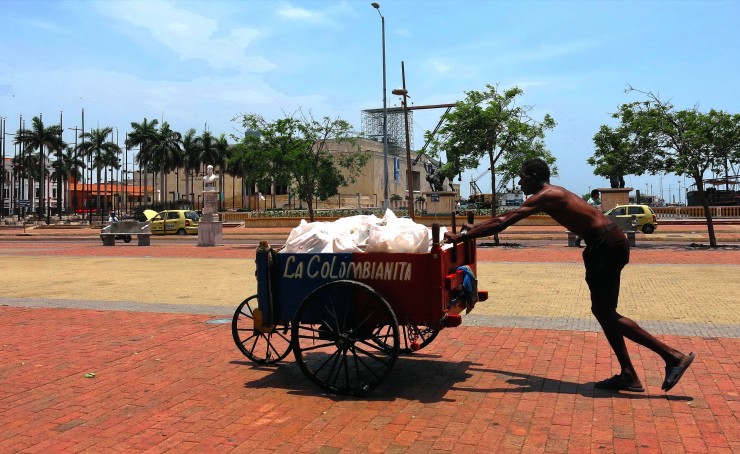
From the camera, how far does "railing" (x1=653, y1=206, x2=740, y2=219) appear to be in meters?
41.5

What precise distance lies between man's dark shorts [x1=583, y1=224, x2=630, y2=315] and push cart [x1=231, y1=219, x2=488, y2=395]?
1021 millimetres

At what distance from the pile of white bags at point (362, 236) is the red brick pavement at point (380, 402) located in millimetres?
1206

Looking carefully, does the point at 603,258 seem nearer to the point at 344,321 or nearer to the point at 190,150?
the point at 344,321

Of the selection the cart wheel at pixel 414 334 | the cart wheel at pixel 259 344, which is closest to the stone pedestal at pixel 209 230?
the cart wheel at pixel 259 344

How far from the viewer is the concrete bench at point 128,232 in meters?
28.2

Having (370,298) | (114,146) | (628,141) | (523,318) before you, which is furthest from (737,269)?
(114,146)

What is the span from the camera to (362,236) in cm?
563

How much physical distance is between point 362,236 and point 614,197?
112 feet

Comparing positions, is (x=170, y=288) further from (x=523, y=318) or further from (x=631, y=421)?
(x=631, y=421)

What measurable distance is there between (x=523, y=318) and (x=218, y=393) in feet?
14.7

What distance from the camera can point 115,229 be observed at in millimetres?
29984

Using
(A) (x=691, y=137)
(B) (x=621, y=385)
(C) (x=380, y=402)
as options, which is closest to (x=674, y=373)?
(B) (x=621, y=385)

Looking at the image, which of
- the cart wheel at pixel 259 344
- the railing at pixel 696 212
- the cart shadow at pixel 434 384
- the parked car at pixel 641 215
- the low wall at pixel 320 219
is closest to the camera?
→ the cart shadow at pixel 434 384

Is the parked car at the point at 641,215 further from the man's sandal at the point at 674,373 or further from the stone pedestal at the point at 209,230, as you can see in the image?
the man's sandal at the point at 674,373
